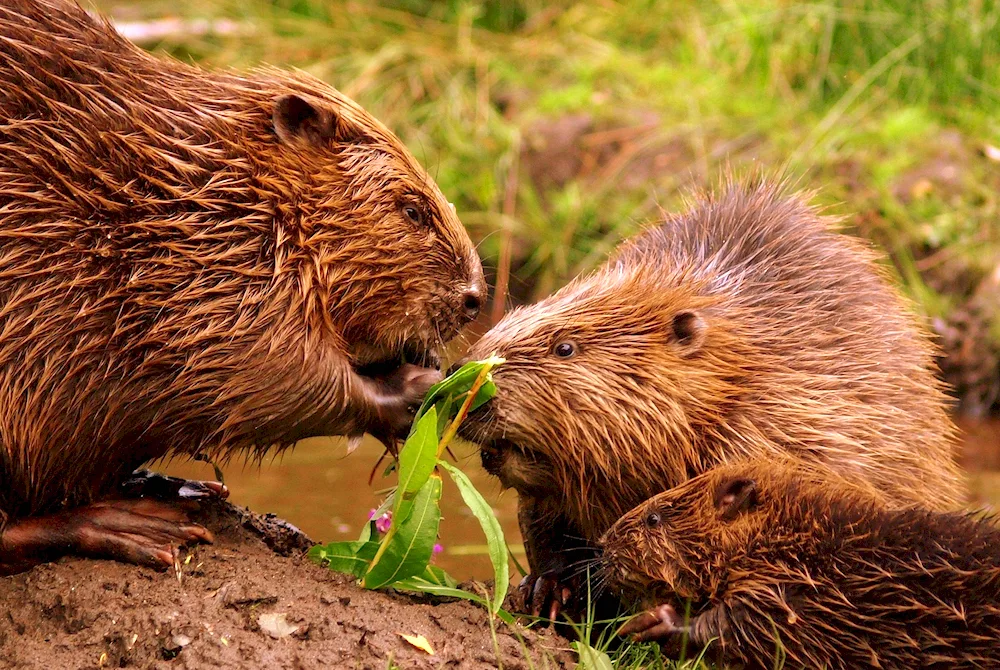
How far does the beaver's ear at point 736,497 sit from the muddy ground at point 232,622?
547mm

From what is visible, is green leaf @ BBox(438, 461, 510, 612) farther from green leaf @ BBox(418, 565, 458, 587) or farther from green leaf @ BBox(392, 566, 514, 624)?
green leaf @ BBox(418, 565, 458, 587)

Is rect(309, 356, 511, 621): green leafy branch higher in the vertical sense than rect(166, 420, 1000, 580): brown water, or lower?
higher

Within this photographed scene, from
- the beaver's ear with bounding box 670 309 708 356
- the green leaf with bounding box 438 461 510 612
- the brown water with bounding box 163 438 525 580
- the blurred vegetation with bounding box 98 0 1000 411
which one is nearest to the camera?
the green leaf with bounding box 438 461 510 612

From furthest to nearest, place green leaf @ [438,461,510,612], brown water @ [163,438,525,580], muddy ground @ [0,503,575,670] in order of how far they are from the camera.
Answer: brown water @ [163,438,525,580] < green leaf @ [438,461,510,612] < muddy ground @ [0,503,575,670]

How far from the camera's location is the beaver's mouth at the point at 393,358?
12.2 ft

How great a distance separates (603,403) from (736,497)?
490mm

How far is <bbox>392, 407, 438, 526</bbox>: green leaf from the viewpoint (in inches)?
129

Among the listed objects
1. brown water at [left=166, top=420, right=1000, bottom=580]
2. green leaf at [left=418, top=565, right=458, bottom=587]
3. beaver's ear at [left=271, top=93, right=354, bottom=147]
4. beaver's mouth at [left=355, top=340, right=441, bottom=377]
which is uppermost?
beaver's ear at [left=271, top=93, right=354, bottom=147]

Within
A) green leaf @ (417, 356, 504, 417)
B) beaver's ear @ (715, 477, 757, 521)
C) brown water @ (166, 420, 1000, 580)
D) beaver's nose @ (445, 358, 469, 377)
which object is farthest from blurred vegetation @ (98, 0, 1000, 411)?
beaver's ear @ (715, 477, 757, 521)

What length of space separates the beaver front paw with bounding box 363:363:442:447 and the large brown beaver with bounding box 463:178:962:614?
0.17 metres

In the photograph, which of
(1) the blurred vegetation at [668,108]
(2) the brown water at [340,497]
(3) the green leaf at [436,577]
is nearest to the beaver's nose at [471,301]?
(3) the green leaf at [436,577]

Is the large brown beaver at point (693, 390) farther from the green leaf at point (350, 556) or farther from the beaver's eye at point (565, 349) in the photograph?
the green leaf at point (350, 556)

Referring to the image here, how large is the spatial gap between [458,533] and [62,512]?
2070mm

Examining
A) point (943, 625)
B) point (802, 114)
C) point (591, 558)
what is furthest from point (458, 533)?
point (802, 114)
